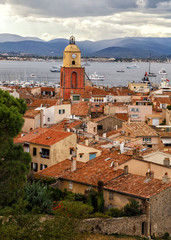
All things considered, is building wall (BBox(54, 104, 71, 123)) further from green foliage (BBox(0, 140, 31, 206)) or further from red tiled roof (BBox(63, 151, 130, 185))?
green foliage (BBox(0, 140, 31, 206))

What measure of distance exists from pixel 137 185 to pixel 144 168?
244cm

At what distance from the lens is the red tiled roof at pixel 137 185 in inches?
834

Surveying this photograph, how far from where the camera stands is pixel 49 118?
140ft

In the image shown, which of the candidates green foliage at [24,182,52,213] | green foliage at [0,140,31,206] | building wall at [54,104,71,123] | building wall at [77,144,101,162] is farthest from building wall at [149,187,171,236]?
building wall at [54,104,71,123]

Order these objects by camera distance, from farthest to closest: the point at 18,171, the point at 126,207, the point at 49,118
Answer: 1. the point at 49,118
2. the point at 126,207
3. the point at 18,171

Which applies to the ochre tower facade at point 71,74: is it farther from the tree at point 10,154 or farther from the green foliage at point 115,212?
the tree at point 10,154

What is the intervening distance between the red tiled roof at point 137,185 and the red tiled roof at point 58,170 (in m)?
3.64

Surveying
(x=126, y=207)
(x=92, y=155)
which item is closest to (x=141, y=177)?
(x=126, y=207)

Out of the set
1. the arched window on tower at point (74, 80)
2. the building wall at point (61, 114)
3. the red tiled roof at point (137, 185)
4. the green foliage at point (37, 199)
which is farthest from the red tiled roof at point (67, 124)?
the arched window on tower at point (74, 80)

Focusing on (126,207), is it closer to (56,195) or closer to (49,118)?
(56,195)

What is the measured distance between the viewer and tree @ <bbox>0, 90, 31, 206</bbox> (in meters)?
17.8

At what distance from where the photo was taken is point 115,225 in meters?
20.0

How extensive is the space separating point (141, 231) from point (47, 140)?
36.5 ft

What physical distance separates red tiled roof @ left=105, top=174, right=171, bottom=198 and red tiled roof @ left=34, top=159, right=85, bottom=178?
3.64 m
